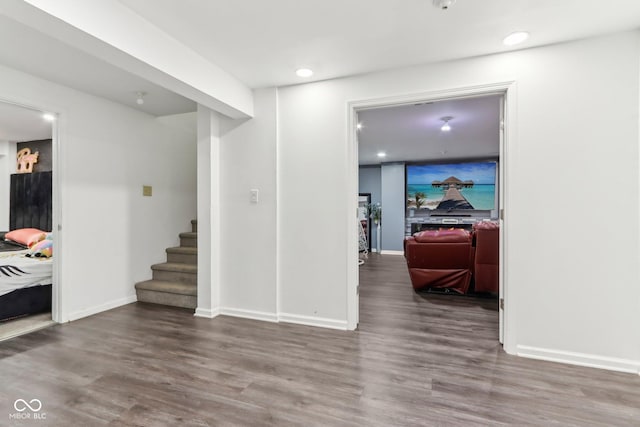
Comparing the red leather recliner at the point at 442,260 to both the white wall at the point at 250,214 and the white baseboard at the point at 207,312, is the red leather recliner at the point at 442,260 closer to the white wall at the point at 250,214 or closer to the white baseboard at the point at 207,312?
the white wall at the point at 250,214

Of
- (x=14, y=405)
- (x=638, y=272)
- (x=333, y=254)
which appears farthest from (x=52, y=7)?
(x=638, y=272)

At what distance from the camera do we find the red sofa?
3902 mm

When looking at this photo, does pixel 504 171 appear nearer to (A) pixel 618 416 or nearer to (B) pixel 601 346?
(B) pixel 601 346

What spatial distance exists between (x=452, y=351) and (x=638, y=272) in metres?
1.35

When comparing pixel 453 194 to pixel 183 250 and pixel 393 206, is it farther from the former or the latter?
pixel 183 250

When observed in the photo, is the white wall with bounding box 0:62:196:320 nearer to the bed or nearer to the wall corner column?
the bed

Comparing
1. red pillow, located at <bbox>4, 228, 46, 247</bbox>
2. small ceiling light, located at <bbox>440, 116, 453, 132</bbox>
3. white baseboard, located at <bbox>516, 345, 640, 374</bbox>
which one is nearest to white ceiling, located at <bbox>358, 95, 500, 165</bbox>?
small ceiling light, located at <bbox>440, 116, 453, 132</bbox>

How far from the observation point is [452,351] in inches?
96.4

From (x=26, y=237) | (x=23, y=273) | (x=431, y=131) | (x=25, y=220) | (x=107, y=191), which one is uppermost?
(x=431, y=131)

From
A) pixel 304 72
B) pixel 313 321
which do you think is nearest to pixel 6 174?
pixel 304 72

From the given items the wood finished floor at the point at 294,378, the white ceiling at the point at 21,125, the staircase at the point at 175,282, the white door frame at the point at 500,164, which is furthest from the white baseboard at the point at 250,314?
the white ceiling at the point at 21,125

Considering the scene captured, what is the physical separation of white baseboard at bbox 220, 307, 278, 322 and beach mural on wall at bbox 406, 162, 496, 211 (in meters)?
5.84

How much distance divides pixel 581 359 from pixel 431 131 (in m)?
3.82

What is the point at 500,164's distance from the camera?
2533 millimetres
